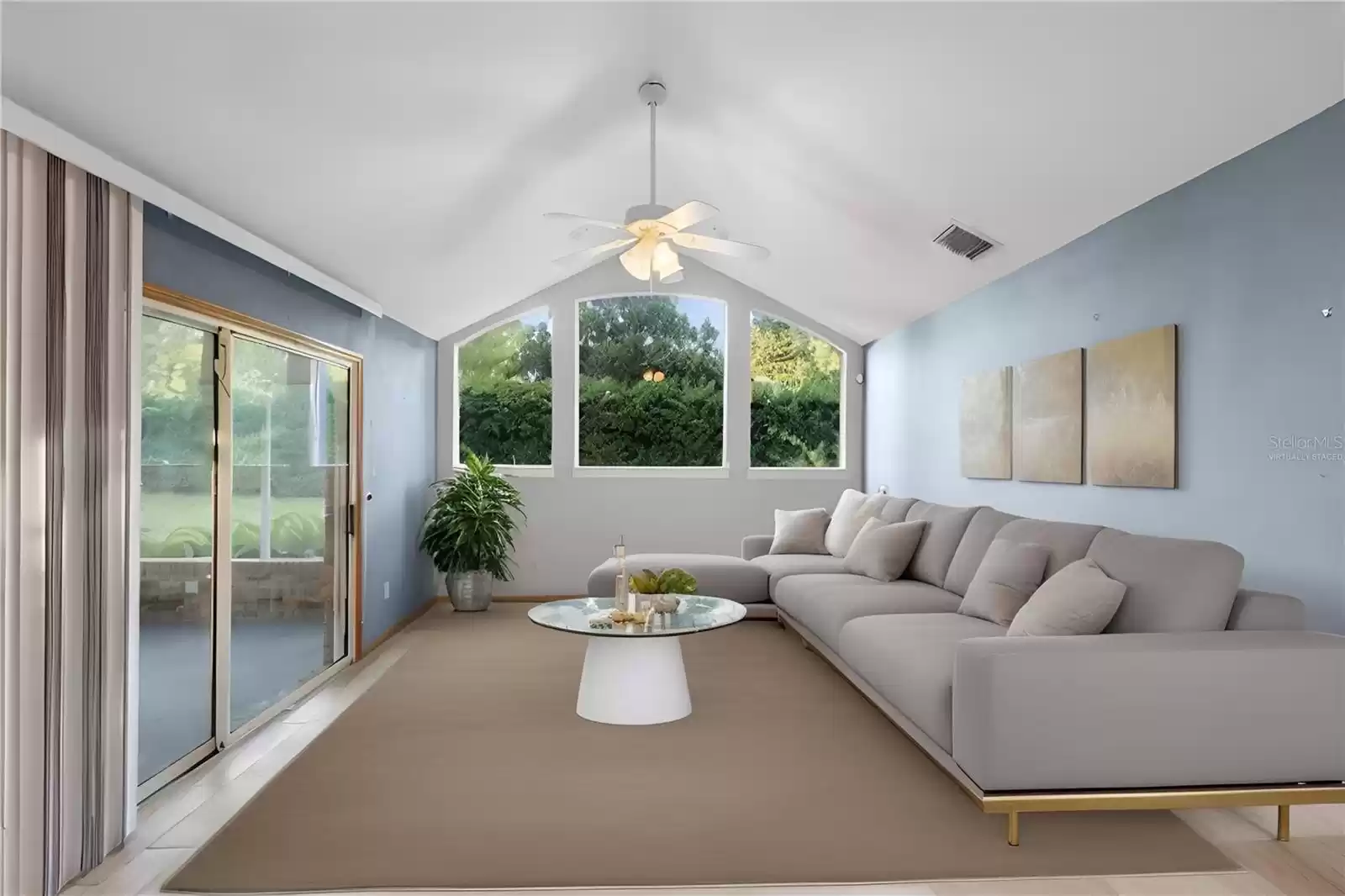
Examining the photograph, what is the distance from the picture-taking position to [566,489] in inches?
312

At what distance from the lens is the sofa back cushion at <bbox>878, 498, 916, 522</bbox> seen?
5859mm

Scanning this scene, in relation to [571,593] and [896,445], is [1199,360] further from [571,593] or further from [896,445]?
[571,593]

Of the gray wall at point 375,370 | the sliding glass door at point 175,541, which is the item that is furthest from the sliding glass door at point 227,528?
the gray wall at point 375,370

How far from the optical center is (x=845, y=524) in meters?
6.45

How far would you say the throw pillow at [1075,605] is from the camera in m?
3.14

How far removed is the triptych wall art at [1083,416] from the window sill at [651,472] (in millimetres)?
2716

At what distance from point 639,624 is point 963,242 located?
2.77 m

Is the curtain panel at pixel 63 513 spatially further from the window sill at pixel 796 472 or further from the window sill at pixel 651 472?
the window sill at pixel 796 472

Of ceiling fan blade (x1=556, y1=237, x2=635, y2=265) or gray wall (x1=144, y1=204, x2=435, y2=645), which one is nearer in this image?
gray wall (x1=144, y1=204, x2=435, y2=645)

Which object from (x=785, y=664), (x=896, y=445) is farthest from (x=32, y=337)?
(x=896, y=445)

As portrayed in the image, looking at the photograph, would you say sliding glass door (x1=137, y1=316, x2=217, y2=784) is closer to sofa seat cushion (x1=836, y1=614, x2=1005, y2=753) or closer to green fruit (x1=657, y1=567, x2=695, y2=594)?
green fruit (x1=657, y1=567, x2=695, y2=594)

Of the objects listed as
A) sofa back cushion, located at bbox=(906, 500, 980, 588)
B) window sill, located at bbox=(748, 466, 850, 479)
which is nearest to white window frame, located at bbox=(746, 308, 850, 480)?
window sill, located at bbox=(748, 466, 850, 479)

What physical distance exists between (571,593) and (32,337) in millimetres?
5695

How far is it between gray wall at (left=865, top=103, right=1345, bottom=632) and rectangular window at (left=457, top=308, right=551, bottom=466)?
4.47 metres
